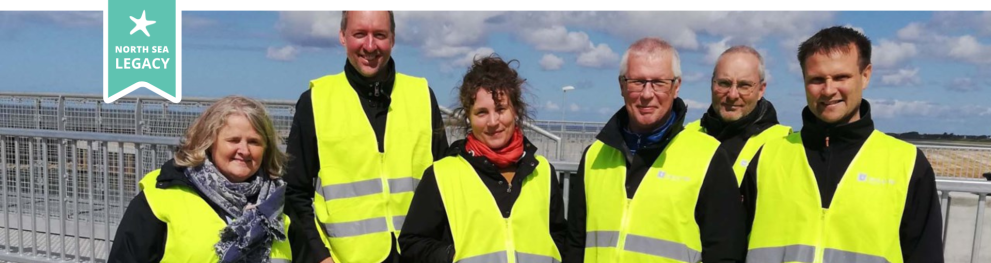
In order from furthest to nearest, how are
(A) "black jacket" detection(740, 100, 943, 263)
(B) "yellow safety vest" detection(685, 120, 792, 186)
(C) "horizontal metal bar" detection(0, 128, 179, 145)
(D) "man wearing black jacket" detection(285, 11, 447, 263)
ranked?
(C) "horizontal metal bar" detection(0, 128, 179, 145)
(B) "yellow safety vest" detection(685, 120, 792, 186)
(D) "man wearing black jacket" detection(285, 11, 447, 263)
(A) "black jacket" detection(740, 100, 943, 263)

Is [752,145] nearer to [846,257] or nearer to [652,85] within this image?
[846,257]

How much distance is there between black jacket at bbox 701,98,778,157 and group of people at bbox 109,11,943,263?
1.96 feet

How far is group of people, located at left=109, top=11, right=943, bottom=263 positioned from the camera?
2297 millimetres

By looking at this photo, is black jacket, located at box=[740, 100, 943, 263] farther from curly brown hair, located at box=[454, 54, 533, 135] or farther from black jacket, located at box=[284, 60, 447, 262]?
black jacket, located at box=[284, 60, 447, 262]

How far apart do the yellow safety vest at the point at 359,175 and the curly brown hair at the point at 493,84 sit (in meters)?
0.39

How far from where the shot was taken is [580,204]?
2.63 metres

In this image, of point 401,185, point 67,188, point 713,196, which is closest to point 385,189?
point 401,185

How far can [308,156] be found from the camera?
2.87m

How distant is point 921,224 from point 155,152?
4288mm

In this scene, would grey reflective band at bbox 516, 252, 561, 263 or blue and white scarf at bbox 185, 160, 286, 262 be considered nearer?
blue and white scarf at bbox 185, 160, 286, 262

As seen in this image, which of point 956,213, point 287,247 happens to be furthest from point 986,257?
point 287,247

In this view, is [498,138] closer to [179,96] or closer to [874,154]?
[874,154]

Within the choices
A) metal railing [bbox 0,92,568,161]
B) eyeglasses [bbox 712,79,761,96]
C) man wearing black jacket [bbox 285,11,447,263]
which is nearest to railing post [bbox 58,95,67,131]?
metal railing [bbox 0,92,568,161]

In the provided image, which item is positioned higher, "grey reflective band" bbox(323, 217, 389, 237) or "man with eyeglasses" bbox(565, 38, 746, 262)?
"man with eyeglasses" bbox(565, 38, 746, 262)
